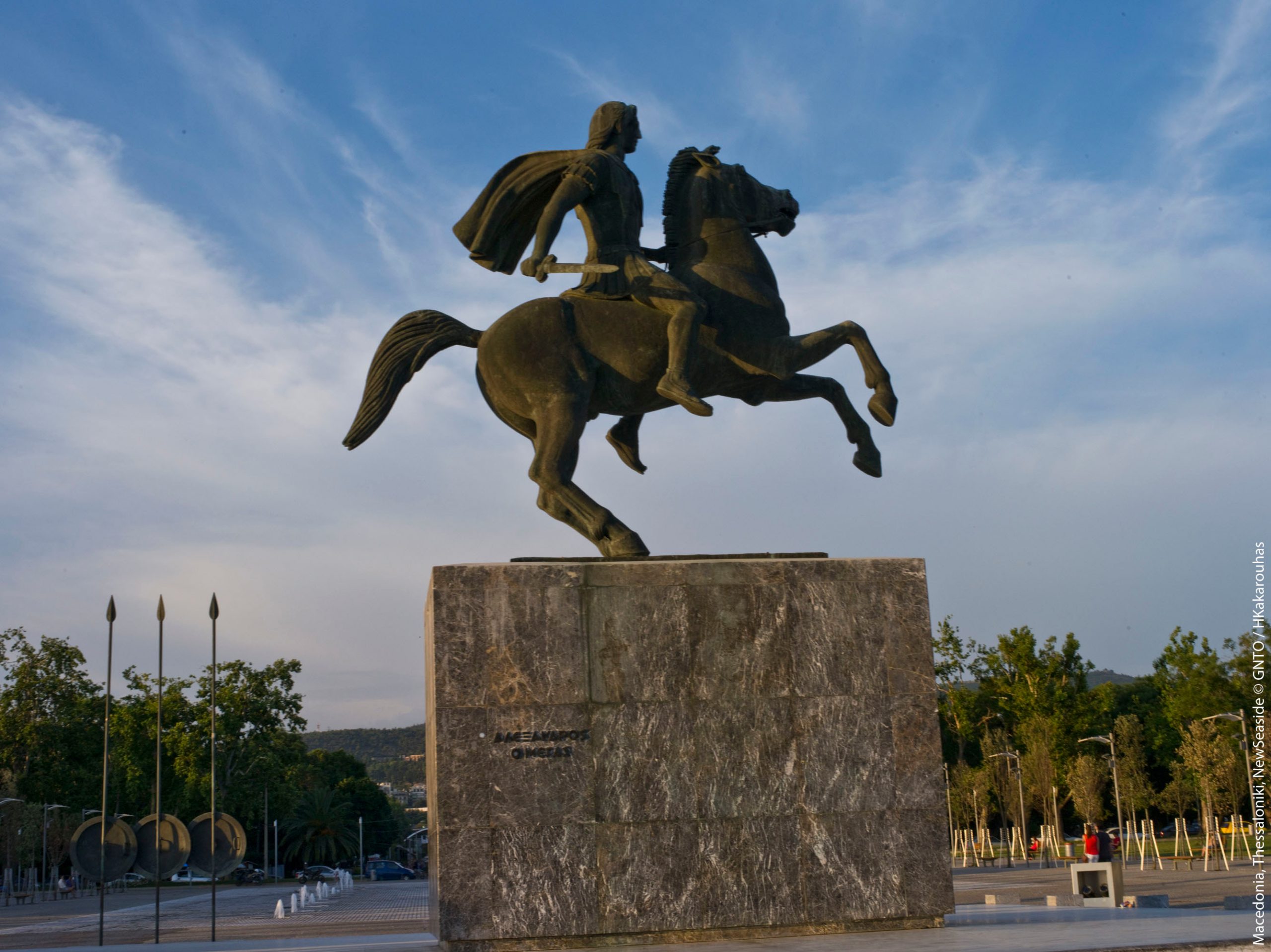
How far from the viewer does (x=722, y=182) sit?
10.4 meters

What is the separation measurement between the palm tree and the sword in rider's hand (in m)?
92.2

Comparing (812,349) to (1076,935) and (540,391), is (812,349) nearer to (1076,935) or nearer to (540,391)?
(540,391)

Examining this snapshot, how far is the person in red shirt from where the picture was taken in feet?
67.5

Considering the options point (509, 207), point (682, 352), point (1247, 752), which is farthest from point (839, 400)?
point (1247, 752)

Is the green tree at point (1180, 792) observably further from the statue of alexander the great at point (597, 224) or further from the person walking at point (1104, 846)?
the statue of alexander the great at point (597, 224)

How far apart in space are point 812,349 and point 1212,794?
112 ft

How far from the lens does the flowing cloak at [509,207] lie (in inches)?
409

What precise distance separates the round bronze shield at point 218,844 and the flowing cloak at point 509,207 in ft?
47.3

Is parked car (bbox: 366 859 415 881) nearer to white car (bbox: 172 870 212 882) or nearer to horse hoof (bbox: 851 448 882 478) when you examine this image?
white car (bbox: 172 870 212 882)

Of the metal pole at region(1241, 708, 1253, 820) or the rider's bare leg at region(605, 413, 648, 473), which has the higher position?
the rider's bare leg at region(605, 413, 648, 473)

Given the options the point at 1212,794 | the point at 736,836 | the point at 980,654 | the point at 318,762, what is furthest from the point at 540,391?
the point at 318,762

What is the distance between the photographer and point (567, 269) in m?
9.80

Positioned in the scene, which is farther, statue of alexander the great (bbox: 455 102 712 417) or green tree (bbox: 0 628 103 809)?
green tree (bbox: 0 628 103 809)

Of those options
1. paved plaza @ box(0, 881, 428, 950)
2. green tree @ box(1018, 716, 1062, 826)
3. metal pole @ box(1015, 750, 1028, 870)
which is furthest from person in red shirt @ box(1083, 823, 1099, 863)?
metal pole @ box(1015, 750, 1028, 870)
